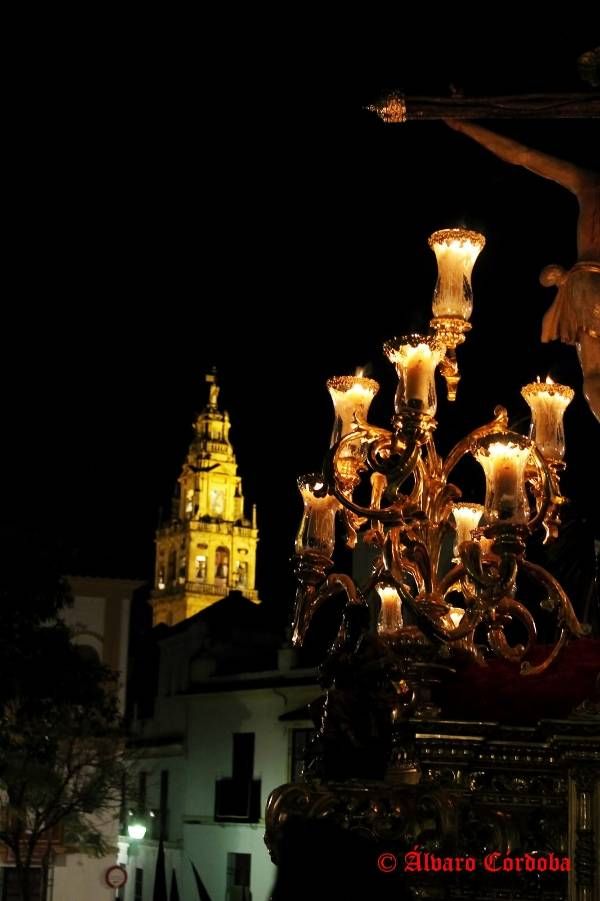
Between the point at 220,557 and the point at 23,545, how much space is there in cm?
5824

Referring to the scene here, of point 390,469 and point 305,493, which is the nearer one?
point 390,469

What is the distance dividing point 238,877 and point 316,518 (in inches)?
807

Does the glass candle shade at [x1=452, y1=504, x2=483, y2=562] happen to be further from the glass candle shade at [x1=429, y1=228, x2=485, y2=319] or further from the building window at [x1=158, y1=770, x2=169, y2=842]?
the building window at [x1=158, y1=770, x2=169, y2=842]

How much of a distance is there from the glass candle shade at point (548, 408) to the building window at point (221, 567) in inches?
2662

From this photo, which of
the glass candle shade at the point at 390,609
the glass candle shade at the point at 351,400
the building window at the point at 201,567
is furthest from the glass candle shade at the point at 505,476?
the building window at the point at 201,567

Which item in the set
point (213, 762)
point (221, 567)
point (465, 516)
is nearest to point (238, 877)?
point (213, 762)

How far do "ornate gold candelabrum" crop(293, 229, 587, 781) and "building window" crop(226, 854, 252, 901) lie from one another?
19.1 meters

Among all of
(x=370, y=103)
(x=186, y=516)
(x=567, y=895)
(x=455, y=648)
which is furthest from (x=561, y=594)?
(x=186, y=516)

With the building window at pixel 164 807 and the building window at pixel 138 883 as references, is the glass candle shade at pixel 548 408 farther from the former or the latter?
the building window at pixel 138 883

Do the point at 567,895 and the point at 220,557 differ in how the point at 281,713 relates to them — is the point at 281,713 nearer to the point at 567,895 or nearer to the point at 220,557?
the point at 567,895

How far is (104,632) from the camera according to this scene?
89.0 feet

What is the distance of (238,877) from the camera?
2706 cm

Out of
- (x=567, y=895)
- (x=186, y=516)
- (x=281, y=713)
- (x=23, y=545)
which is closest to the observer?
(x=567, y=895)

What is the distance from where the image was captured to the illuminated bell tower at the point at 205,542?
73812mm
